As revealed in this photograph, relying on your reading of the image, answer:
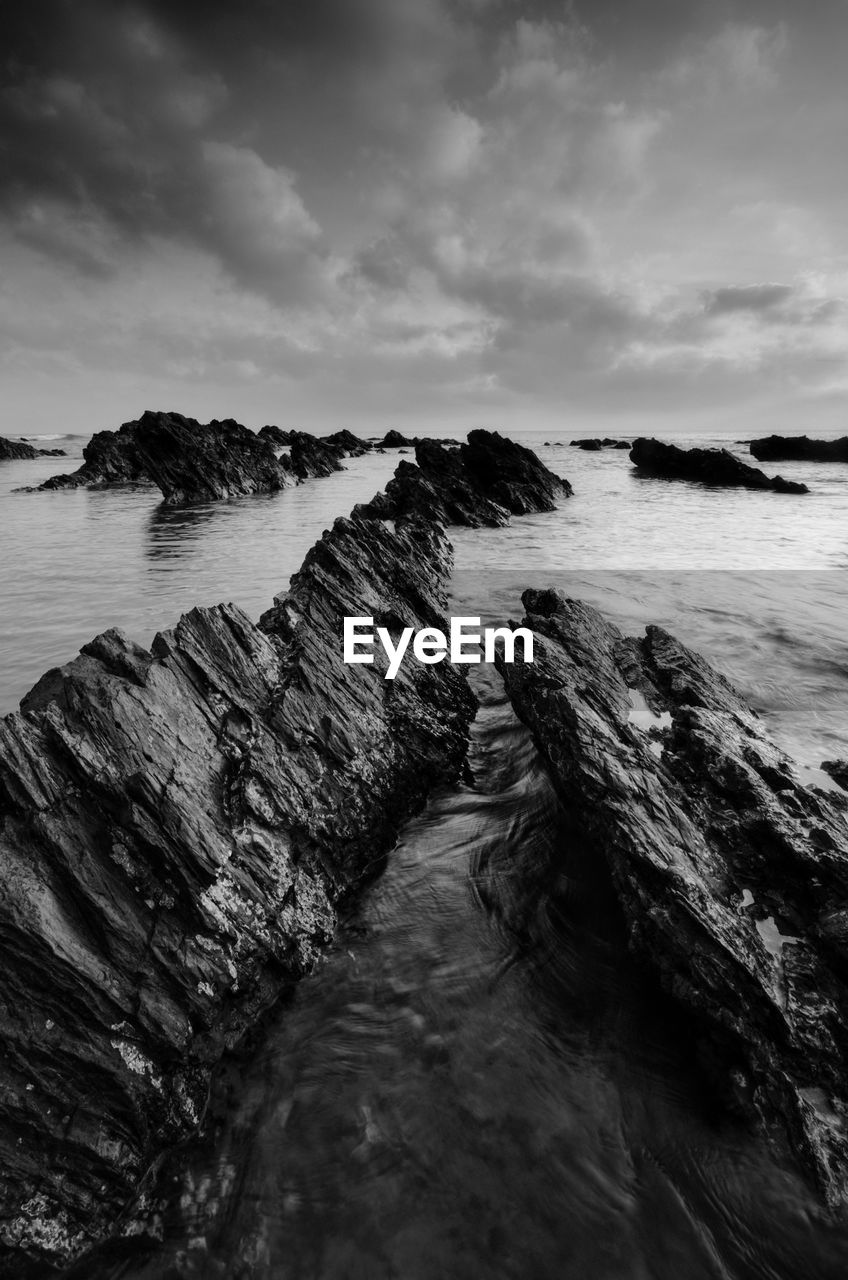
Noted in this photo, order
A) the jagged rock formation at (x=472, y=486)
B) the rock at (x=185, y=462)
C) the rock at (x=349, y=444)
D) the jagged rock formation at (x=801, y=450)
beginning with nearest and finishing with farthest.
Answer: the jagged rock formation at (x=472, y=486) < the rock at (x=185, y=462) < the jagged rock formation at (x=801, y=450) < the rock at (x=349, y=444)

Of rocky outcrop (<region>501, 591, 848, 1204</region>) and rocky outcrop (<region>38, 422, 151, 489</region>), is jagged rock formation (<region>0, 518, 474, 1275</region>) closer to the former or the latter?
rocky outcrop (<region>501, 591, 848, 1204</region>)

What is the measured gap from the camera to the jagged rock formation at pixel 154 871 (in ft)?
12.7

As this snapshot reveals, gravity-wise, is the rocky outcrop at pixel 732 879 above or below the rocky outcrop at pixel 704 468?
below

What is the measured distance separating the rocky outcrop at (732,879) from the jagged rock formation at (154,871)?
2532 mm

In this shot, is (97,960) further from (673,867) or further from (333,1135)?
(673,867)

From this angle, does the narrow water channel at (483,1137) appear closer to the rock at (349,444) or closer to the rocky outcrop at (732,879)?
the rocky outcrop at (732,879)

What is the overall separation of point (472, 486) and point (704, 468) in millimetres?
30570

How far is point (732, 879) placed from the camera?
5832 millimetres

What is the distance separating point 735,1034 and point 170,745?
5.24m

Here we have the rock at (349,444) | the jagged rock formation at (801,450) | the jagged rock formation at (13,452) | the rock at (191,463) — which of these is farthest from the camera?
the rock at (349,444)

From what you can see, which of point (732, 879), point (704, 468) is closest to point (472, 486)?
point (732, 879)

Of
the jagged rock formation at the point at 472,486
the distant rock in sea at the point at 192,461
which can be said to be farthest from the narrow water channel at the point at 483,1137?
the distant rock in sea at the point at 192,461

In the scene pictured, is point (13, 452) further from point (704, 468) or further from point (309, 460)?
point (704, 468)

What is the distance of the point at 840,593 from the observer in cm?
1808
